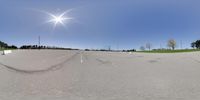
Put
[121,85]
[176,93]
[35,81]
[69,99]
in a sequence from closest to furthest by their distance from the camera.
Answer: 1. [69,99]
2. [176,93]
3. [121,85]
4. [35,81]

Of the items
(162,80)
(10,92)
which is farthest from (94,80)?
(10,92)

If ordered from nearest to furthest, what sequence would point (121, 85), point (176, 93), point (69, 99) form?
1. point (69, 99)
2. point (176, 93)
3. point (121, 85)

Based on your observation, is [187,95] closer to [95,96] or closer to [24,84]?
[95,96]

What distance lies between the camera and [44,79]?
1061 cm

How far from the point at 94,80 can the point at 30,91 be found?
2.95 meters

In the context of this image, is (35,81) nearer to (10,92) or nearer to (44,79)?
(44,79)

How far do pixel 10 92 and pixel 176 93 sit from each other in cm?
525

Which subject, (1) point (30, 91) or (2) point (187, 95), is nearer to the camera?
(2) point (187, 95)

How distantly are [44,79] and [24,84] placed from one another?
124cm

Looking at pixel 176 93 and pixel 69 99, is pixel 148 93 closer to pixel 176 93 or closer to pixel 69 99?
pixel 176 93

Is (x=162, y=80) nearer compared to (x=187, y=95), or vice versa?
(x=187, y=95)

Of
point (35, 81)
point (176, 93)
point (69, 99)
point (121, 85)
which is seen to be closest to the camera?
point (69, 99)

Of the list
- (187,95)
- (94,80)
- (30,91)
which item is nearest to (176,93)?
(187,95)

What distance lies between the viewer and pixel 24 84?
9477 millimetres
